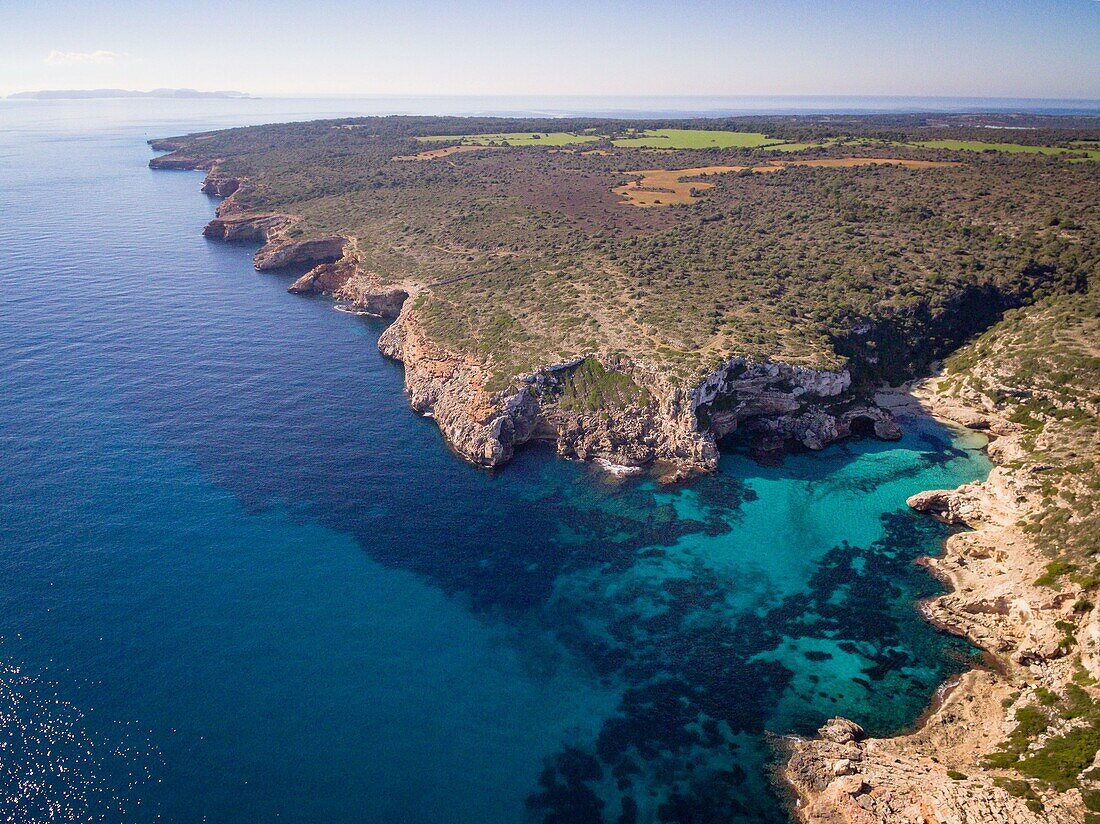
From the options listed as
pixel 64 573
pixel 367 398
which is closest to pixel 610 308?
pixel 367 398

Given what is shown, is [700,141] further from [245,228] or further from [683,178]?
[245,228]

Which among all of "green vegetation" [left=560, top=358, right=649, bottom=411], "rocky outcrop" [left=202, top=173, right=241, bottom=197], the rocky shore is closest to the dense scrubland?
"green vegetation" [left=560, top=358, right=649, bottom=411]

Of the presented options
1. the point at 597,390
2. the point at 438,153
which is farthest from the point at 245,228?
the point at 597,390

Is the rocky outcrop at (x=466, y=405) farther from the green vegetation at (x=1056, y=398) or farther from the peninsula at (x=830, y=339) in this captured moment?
the green vegetation at (x=1056, y=398)

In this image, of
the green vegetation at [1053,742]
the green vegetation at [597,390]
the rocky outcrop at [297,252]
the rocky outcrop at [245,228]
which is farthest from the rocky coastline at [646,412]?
the rocky outcrop at [245,228]

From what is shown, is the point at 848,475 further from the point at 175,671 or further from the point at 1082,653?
the point at 175,671

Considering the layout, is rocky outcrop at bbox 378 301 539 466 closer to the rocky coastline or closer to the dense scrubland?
the rocky coastline

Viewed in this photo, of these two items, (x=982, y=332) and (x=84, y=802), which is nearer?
(x=84, y=802)
